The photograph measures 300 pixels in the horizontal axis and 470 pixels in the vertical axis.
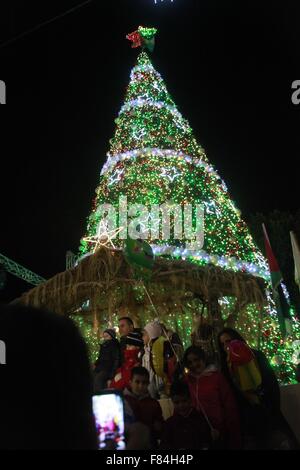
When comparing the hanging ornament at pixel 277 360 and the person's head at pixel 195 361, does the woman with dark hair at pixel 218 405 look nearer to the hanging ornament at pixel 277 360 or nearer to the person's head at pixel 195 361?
the person's head at pixel 195 361

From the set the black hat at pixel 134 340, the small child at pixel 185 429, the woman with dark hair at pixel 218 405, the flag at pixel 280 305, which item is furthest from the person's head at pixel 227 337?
the flag at pixel 280 305

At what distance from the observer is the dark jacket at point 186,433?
4.18 meters

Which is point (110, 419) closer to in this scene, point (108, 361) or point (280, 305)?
point (108, 361)

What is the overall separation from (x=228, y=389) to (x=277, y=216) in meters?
16.7

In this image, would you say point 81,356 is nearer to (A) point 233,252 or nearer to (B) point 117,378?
(B) point 117,378

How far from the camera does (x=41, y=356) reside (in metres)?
1.00

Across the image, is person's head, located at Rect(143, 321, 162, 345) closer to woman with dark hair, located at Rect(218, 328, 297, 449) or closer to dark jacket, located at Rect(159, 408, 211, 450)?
woman with dark hair, located at Rect(218, 328, 297, 449)

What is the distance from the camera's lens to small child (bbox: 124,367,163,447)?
4.47 meters

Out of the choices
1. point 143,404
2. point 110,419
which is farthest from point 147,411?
point 110,419

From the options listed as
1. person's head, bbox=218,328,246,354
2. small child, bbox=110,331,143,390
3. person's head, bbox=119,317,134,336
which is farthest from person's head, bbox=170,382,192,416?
person's head, bbox=119,317,134,336

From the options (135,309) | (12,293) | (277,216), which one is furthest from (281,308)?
(12,293)

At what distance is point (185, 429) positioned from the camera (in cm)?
423

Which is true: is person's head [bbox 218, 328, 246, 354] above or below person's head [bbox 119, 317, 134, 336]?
below

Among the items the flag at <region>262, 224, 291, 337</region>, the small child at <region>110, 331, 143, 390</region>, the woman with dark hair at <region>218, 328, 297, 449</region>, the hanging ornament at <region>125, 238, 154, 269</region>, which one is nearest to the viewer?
the woman with dark hair at <region>218, 328, 297, 449</region>
